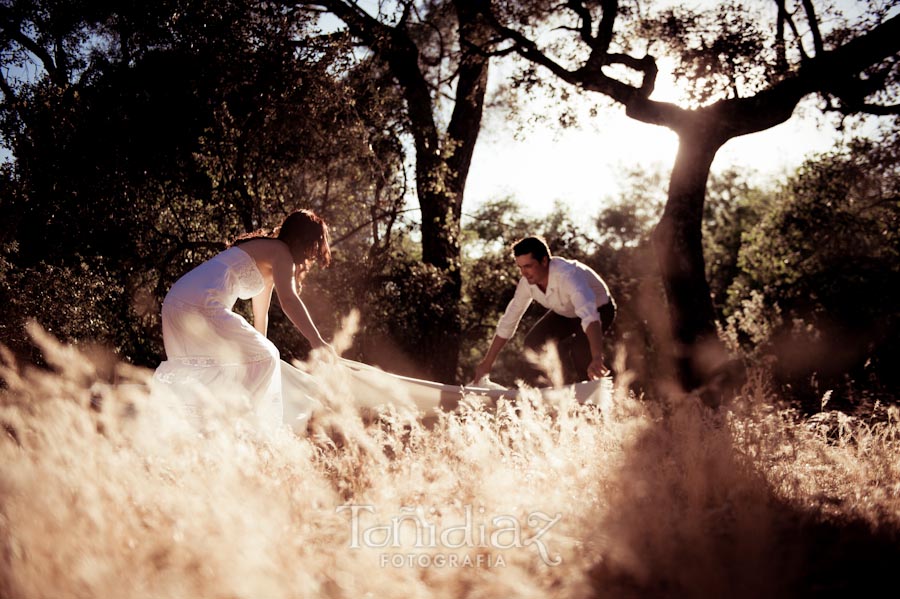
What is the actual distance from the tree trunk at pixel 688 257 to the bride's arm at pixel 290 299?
709 cm

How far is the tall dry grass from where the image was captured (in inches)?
88.8

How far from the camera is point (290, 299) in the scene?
16.1ft

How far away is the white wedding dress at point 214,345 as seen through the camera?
16.2ft

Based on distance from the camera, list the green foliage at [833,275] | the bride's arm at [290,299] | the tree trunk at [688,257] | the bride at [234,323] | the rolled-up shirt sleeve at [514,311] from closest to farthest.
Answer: the bride's arm at [290,299] → the bride at [234,323] → the rolled-up shirt sleeve at [514,311] → the tree trunk at [688,257] → the green foliage at [833,275]

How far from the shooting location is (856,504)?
11.0 ft

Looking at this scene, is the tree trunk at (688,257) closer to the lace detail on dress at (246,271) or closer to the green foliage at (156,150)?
the green foliage at (156,150)

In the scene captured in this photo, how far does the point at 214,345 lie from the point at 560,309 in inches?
147

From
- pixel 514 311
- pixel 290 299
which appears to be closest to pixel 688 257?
pixel 514 311

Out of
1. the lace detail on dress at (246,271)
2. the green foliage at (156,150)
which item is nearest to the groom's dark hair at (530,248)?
the lace detail on dress at (246,271)

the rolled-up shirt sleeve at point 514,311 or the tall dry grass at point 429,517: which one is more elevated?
the rolled-up shirt sleeve at point 514,311

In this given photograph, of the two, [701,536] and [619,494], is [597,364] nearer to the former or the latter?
[619,494]

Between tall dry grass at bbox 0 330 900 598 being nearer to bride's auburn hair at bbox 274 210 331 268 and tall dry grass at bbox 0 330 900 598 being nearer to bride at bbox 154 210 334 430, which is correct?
bride at bbox 154 210 334 430

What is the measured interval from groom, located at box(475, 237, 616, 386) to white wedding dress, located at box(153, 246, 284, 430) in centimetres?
234

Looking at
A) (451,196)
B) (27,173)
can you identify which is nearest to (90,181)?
(27,173)
